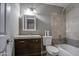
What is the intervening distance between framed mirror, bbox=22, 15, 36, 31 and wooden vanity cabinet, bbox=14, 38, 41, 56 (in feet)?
0.64

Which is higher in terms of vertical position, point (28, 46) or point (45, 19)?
point (45, 19)

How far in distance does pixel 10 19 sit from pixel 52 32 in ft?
2.33

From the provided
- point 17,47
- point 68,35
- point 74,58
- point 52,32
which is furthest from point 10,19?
point 74,58

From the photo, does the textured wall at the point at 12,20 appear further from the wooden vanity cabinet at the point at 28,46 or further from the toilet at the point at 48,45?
the toilet at the point at 48,45

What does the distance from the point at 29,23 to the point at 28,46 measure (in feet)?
1.25

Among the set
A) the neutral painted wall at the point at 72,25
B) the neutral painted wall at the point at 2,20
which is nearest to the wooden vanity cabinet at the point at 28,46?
the neutral painted wall at the point at 2,20

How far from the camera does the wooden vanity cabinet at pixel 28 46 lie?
5.05 feet

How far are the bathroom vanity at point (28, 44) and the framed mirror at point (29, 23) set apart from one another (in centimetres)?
13

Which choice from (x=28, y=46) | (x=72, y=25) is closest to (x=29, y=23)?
(x=28, y=46)

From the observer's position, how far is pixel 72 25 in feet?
5.16

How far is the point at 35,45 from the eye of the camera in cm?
158

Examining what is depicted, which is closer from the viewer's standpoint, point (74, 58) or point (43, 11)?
point (74, 58)

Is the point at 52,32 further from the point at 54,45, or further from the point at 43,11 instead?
the point at 43,11

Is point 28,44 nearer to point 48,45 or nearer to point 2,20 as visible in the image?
point 48,45
